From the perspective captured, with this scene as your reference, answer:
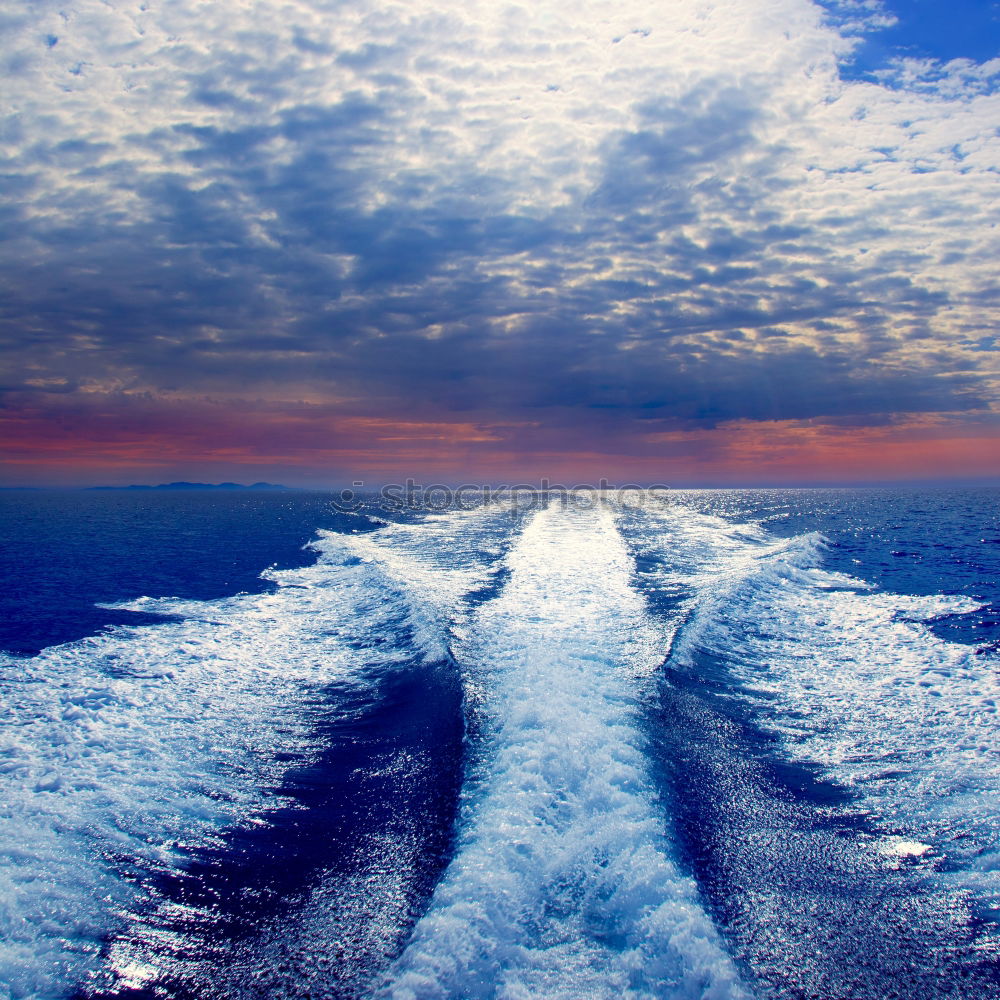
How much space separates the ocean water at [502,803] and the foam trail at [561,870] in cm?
3

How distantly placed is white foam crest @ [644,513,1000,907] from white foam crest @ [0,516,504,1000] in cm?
692

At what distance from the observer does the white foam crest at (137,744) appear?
215 inches

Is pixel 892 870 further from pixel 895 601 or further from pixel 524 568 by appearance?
pixel 524 568

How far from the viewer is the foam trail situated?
462 centimetres

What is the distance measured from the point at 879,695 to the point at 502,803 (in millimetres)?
7892

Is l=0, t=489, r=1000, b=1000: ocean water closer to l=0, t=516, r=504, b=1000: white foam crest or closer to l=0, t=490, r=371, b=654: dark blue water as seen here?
l=0, t=516, r=504, b=1000: white foam crest

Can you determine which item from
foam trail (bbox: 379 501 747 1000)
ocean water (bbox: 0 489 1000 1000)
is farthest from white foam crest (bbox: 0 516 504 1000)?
foam trail (bbox: 379 501 747 1000)

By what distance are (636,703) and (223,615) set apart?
12.0 meters

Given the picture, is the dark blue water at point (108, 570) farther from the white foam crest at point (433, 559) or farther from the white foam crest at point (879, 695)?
the white foam crest at point (879, 695)

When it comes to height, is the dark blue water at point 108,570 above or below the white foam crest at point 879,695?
above

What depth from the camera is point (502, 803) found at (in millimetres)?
6945

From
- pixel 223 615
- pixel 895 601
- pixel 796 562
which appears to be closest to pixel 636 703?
pixel 223 615

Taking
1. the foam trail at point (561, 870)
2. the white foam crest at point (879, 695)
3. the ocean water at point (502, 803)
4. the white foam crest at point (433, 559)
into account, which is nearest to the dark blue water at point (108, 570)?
the ocean water at point (502, 803)

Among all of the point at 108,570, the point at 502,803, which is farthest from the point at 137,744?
the point at 108,570
